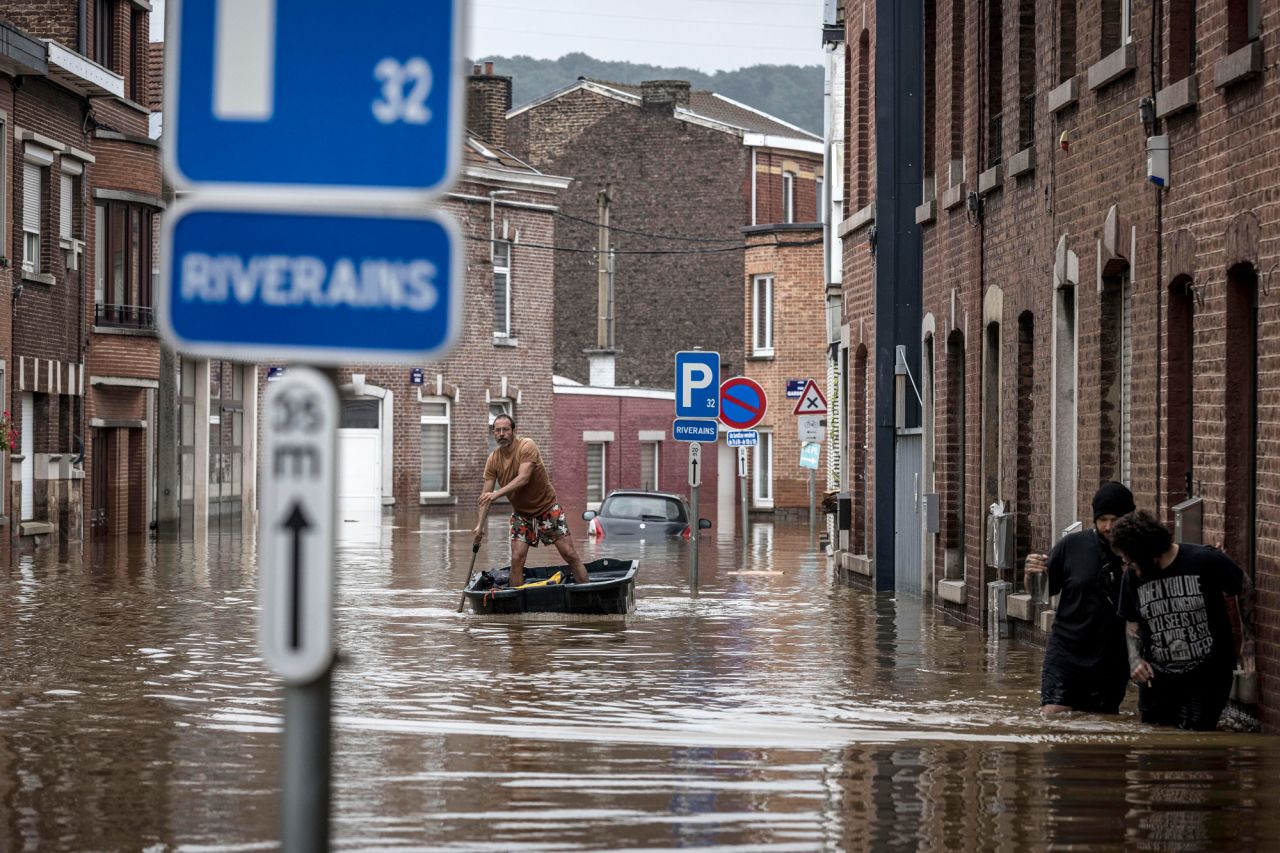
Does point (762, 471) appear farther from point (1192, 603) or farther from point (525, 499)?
point (1192, 603)

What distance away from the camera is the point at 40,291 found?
36938 mm

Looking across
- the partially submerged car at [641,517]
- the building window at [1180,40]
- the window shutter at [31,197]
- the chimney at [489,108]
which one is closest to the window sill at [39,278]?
the window shutter at [31,197]

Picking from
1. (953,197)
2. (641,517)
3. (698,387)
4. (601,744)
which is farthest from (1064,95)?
(641,517)

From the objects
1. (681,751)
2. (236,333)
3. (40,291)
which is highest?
(40,291)

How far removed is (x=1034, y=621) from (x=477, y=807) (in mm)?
10102

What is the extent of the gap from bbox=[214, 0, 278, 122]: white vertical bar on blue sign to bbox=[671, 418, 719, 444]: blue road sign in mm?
20001

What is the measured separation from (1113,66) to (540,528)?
7.69 meters

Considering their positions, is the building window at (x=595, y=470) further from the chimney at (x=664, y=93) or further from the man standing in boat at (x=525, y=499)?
the man standing in boat at (x=525, y=499)

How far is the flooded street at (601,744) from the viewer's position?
890cm

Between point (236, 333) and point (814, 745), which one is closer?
point (236, 333)

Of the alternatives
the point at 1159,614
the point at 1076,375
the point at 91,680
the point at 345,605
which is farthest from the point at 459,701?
the point at 345,605

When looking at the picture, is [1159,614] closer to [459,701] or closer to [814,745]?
[814,745]

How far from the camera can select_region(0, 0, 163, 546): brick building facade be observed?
36.2m

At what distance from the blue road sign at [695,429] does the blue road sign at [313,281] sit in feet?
65.7
